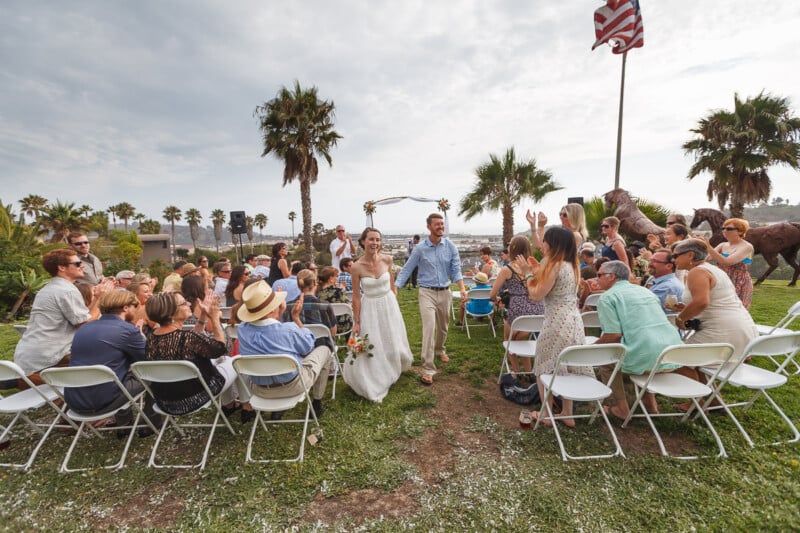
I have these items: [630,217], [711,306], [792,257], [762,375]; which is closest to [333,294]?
[711,306]

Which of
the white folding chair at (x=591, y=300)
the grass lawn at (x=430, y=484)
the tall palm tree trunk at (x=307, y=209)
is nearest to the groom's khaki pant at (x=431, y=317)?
the grass lawn at (x=430, y=484)

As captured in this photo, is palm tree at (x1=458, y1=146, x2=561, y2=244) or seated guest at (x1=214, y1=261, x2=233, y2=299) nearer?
seated guest at (x1=214, y1=261, x2=233, y2=299)

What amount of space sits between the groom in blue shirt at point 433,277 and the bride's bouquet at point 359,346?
845mm

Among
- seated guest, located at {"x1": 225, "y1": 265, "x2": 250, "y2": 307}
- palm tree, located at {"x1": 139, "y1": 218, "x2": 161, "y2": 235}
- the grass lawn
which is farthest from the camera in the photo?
palm tree, located at {"x1": 139, "y1": 218, "x2": 161, "y2": 235}

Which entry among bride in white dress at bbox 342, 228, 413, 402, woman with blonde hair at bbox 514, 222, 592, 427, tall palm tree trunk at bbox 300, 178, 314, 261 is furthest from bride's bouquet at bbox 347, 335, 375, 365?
tall palm tree trunk at bbox 300, 178, 314, 261

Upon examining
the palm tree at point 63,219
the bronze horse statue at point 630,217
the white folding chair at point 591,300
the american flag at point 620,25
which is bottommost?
the white folding chair at point 591,300

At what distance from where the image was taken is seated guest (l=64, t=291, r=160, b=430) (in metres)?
2.91

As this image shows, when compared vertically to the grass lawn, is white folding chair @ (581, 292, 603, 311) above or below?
above

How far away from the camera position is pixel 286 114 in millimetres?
15695

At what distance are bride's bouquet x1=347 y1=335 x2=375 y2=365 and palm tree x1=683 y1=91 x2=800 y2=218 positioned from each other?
54.2 feet

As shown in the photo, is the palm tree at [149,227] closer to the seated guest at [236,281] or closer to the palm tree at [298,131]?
the palm tree at [298,131]

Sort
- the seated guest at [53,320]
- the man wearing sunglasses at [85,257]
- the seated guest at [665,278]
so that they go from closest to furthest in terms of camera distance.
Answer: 1. the seated guest at [53,320]
2. the seated guest at [665,278]
3. the man wearing sunglasses at [85,257]

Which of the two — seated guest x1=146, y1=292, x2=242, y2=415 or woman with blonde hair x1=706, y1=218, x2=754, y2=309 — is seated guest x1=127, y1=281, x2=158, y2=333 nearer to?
seated guest x1=146, y1=292, x2=242, y2=415

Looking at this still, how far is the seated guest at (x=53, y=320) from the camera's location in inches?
131
